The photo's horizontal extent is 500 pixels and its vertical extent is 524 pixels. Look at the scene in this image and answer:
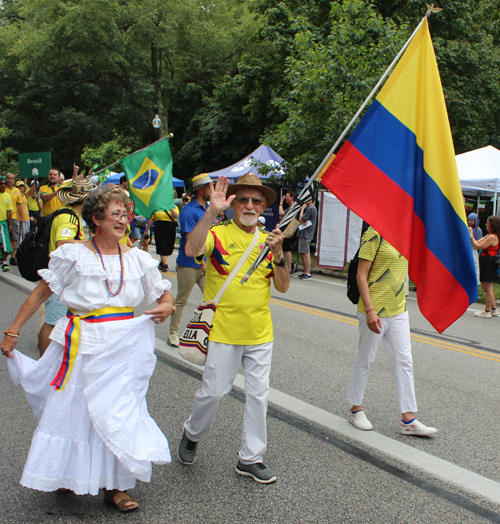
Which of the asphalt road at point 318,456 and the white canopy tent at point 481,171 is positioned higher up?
the white canopy tent at point 481,171

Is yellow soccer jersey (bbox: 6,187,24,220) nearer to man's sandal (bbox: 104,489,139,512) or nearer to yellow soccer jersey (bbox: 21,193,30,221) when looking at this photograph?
yellow soccer jersey (bbox: 21,193,30,221)

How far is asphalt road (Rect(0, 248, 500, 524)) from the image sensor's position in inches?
126

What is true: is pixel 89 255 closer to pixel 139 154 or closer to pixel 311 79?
pixel 139 154

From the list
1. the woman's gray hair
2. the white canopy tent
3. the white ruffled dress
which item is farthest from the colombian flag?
the white canopy tent

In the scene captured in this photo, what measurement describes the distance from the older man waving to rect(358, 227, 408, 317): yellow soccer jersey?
3.23ft

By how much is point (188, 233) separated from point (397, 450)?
11.1 ft

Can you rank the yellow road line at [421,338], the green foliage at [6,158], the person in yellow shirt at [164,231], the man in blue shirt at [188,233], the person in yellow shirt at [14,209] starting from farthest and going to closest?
the green foliage at [6,158]
the person in yellow shirt at [14,209]
the person in yellow shirt at [164,231]
the yellow road line at [421,338]
the man in blue shirt at [188,233]

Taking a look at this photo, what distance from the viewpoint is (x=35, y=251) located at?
5172mm

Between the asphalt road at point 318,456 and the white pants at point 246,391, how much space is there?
0.25m

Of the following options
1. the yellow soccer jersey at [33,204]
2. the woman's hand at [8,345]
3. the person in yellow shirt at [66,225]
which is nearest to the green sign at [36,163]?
the yellow soccer jersey at [33,204]

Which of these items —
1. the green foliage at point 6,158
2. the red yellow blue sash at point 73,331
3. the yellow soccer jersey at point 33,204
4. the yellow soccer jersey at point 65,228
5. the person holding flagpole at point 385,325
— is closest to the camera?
the red yellow blue sash at point 73,331

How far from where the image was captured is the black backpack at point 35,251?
5.15 meters

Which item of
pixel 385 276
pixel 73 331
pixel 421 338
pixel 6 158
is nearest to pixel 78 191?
pixel 73 331

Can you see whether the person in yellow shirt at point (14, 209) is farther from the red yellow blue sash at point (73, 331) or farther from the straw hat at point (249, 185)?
the red yellow blue sash at point (73, 331)
